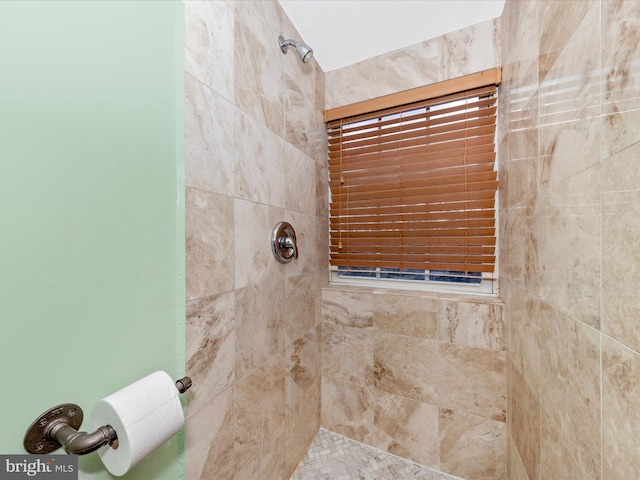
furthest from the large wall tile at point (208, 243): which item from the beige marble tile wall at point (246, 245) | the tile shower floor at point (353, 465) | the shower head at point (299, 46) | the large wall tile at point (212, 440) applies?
the tile shower floor at point (353, 465)

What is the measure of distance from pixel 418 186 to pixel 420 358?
0.92 metres

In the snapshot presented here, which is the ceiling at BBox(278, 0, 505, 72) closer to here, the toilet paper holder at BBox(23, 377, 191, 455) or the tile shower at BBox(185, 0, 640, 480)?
the tile shower at BBox(185, 0, 640, 480)

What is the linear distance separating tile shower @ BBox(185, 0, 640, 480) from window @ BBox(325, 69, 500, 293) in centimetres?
9

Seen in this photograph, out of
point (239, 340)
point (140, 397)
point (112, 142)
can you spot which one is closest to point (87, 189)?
point (112, 142)

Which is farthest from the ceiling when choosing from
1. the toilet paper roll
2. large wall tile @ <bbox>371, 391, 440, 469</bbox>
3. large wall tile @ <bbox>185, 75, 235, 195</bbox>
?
large wall tile @ <bbox>371, 391, 440, 469</bbox>

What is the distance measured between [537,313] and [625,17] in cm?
73

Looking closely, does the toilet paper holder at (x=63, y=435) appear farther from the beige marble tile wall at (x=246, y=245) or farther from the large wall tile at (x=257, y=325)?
the large wall tile at (x=257, y=325)

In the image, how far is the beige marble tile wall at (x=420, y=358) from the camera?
3.90 ft

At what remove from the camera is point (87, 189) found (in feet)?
1.65

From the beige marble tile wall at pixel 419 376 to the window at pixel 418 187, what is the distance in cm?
17

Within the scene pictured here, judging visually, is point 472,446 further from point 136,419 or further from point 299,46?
point 299,46

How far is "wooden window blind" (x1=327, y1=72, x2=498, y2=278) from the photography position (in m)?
1.29

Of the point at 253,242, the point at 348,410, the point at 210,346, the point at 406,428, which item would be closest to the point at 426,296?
the point at 406,428

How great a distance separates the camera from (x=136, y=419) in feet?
1.61
